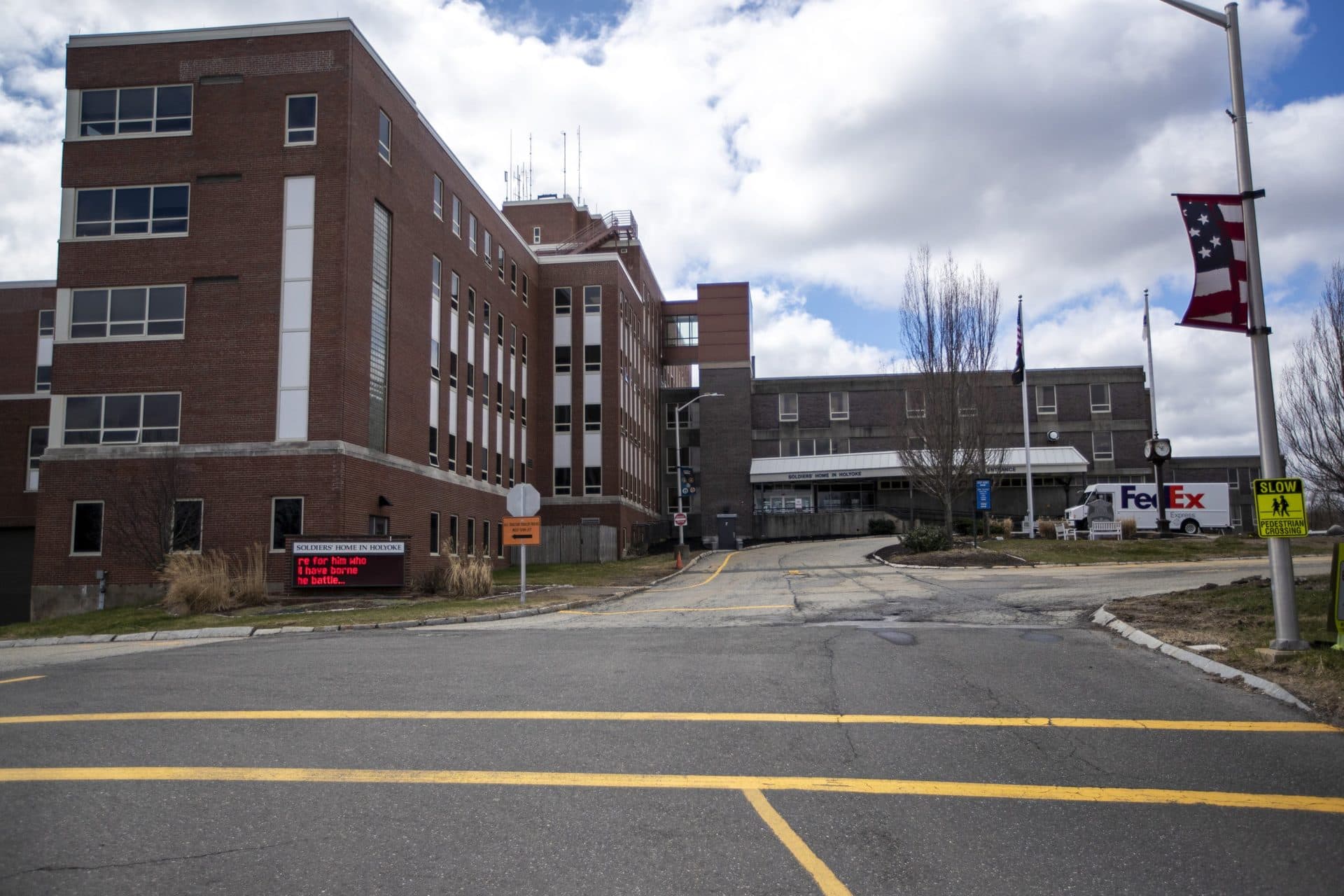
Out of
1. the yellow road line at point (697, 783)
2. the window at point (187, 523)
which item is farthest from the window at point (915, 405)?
the yellow road line at point (697, 783)

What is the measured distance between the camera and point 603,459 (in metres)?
56.7

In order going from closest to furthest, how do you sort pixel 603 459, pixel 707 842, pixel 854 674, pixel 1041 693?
pixel 707 842 → pixel 1041 693 → pixel 854 674 → pixel 603 459

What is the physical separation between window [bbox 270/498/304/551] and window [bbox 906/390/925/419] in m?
22.4

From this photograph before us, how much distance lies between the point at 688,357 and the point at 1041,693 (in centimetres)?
6895

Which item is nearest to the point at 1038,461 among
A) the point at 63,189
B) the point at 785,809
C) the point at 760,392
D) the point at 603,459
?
the point at 760,392

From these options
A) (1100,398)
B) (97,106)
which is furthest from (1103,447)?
(97,106)

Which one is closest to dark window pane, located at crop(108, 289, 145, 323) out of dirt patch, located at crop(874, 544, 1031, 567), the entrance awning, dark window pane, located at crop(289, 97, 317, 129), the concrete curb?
dark window pane, located at crop(289, 97, 317, 129)

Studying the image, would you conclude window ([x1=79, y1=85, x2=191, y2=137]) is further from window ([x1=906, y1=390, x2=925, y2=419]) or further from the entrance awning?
the entrance awning

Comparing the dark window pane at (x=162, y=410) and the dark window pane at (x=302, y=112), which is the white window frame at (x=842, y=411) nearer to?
the dark window pane at (x=302, y=112)

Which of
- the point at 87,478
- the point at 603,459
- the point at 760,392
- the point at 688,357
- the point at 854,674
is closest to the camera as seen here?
the point at 854,674

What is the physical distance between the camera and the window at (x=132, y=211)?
104 feet

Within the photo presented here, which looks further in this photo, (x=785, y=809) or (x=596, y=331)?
(x=596, y=331)

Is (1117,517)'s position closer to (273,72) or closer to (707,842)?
(273,72)

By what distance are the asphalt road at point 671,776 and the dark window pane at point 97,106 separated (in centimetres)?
2674
